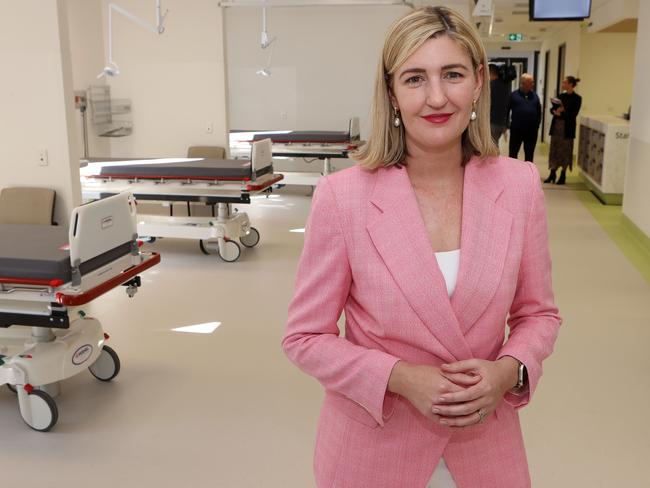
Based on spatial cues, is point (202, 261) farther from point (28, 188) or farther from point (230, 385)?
point (230, 385)

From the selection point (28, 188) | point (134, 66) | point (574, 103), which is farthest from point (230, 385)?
point (574, 103)

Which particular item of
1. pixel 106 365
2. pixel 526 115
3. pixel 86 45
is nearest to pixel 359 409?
pixel 106 365

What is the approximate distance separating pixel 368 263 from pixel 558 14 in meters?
8.76

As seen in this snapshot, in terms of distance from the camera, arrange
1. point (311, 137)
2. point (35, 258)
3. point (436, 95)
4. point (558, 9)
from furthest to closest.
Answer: point (311, 137) → point (558, 9) → point (35, 258) → point (436, 95)

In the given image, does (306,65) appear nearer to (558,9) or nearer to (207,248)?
(558,9)

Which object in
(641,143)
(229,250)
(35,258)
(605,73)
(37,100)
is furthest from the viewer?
(605,73)

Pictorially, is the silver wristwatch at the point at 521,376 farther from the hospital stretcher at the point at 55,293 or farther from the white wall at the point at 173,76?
the white wall at the point at 173,76

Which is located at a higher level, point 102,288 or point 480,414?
point 480,414

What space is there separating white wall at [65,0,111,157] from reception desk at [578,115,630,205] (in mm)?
6566

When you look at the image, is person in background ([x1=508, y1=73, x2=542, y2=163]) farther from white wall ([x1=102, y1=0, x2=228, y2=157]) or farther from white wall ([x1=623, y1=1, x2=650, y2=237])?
white wall ([x1=102, y1=0, x2=228, y2=157])

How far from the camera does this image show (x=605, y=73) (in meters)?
14.4

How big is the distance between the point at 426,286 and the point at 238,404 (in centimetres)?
262

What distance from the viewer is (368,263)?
1.29m

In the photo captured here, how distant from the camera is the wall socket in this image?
5016 mm
